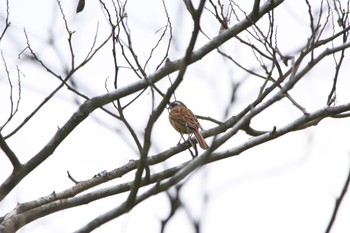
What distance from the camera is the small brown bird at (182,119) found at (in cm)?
693

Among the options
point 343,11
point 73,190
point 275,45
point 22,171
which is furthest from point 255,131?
point 22,171

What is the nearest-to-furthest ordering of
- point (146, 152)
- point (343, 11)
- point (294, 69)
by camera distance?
point (146, 152) < point (294, 69) < point (343, 11)

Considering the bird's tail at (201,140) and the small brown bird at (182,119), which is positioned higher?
the small brown bird at (182,119)

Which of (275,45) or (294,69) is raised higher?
(275,45)

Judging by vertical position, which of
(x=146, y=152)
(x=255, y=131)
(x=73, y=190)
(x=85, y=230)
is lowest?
(x=85, y=230)

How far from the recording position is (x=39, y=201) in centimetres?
529

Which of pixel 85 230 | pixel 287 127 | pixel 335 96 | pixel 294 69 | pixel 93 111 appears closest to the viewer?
pixel 85 230

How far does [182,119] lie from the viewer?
25.0ft

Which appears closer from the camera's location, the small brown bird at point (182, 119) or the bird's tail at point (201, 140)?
the bird's tail at point (201, 140)

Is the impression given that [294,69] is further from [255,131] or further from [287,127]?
[255,131]

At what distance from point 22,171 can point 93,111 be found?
2.23 ft

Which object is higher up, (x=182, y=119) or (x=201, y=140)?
(x=182, y=119)

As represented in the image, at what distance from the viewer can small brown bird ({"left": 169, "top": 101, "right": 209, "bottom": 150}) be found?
273 inches

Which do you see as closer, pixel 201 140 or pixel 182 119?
pixel 201 140
